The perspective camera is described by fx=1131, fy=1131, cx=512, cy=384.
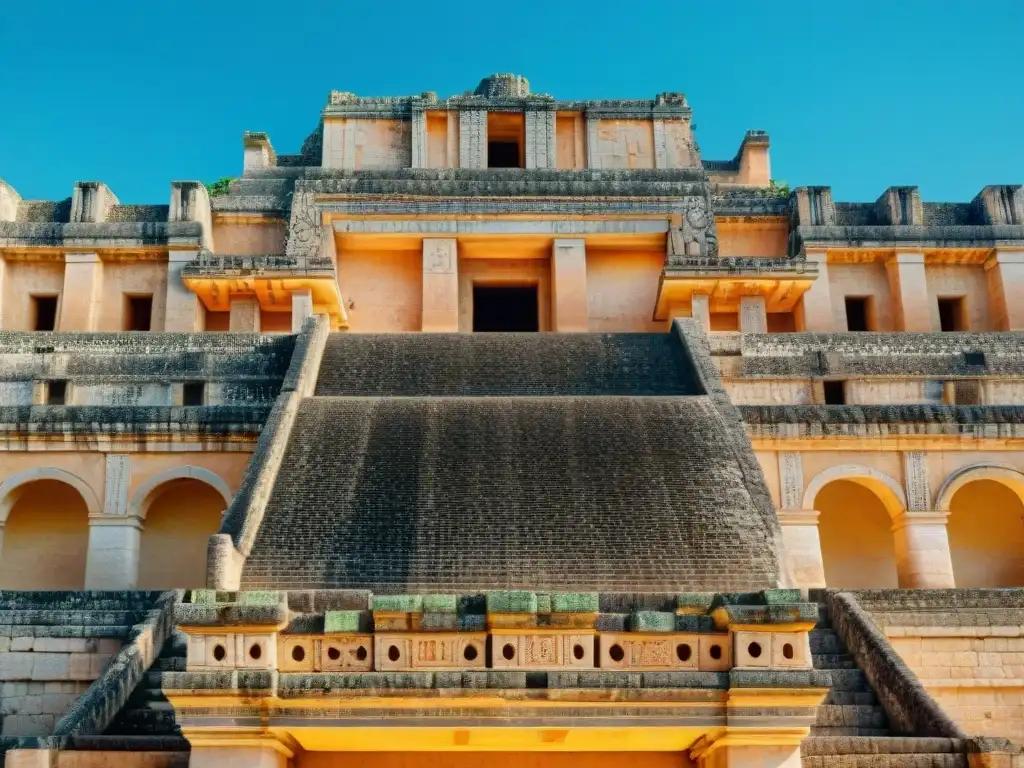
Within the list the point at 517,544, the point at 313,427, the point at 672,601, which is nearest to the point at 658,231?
the point at 313,427

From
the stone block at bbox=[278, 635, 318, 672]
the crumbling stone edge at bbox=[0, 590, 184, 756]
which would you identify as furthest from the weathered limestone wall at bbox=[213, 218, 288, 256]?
the stone block at bbox=[278, 635, 318, 672]

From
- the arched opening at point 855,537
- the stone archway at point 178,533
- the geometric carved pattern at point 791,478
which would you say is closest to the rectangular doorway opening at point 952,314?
the arched opening at point 855,537

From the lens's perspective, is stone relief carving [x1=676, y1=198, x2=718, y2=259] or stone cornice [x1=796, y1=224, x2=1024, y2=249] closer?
stone relief carving [x1=676, y1=198, x2=718, y2=259]

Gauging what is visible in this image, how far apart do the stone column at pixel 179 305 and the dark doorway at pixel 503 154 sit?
28.4 ft

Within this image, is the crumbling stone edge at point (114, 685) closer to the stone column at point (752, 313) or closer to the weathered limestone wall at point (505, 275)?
the weathered limestone wall at point (505, 275)

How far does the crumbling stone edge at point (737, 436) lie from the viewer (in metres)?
12.5

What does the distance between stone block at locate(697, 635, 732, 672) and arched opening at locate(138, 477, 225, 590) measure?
11.6 metres

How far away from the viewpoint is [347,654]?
27.8ft

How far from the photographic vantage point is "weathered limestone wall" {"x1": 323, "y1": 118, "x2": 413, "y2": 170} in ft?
92.5

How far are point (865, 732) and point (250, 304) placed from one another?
17924mm

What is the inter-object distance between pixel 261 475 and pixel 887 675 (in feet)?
24.1

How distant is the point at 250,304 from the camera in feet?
83.4

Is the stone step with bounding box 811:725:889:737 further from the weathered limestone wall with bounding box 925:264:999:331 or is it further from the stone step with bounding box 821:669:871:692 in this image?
the weathered limestone wall with bounding box 925:264:999:331

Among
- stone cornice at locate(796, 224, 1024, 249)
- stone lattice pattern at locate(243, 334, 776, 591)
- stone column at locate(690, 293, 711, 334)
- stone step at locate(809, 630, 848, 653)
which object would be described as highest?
stone cornice at locate(796, 224, 1024, 249)
